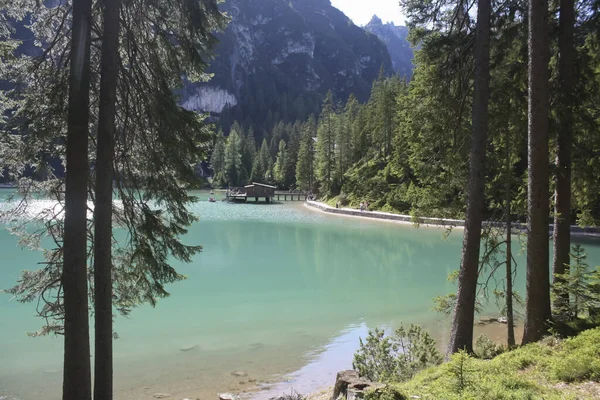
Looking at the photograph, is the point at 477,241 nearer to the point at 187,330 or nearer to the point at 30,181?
the point at 30,181

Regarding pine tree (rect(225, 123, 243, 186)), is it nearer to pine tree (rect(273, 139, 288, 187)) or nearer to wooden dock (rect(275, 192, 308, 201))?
pine tree (rect(273, 139, 288, 187))

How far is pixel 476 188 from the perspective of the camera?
21.2ft

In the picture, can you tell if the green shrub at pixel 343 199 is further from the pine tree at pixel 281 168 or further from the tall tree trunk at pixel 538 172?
the tall tree trunk at pixel 538 172

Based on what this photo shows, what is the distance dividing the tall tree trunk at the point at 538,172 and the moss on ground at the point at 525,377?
0.73 meters

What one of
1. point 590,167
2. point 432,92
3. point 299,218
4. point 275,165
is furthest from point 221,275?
point 275,165

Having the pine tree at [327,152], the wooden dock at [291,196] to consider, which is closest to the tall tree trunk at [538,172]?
the pine tree at [327,152]

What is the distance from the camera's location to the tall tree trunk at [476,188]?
Answer: 6.41 meters

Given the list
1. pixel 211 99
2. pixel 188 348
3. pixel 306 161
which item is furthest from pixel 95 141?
pixel 211 99

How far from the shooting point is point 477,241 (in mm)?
6539

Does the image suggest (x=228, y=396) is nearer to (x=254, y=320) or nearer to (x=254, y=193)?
(x=254, y=320)

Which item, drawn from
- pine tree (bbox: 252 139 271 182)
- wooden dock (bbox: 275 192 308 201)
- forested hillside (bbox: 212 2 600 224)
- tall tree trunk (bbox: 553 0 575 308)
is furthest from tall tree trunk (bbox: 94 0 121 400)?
pine tree (bbox: 252 139 271 182)

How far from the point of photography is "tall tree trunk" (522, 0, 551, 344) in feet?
19.5

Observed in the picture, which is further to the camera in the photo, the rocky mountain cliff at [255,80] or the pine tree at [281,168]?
the rocky mountain cliff at [255,80]

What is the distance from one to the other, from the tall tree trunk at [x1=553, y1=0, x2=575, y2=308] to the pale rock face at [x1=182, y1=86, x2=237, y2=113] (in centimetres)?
15778
